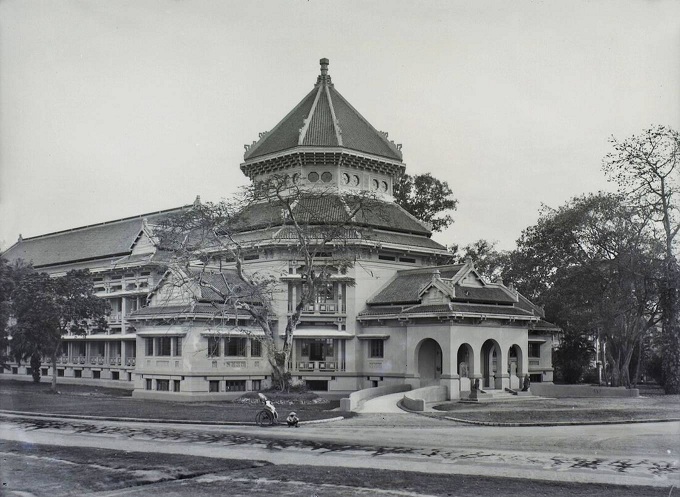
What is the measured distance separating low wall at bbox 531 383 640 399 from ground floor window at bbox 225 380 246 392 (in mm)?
18043

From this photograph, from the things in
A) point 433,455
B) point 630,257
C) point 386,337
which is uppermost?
point 630,257

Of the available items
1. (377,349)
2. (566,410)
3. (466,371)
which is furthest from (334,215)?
(566,410)

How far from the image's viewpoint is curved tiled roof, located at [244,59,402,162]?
54531 mm

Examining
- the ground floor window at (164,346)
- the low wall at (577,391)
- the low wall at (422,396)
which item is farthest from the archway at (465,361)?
the ground floor window at (164,346)

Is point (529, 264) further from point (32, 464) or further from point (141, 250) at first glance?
point (32, 464)

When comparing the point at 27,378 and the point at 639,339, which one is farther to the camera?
the point at 27,378

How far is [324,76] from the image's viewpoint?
61.2 m

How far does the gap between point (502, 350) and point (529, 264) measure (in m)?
17.9

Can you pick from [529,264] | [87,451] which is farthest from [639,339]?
[87,451]

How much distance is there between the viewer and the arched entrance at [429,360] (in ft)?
158

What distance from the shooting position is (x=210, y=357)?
150 feet

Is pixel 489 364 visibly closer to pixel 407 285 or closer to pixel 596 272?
pixel 407 285

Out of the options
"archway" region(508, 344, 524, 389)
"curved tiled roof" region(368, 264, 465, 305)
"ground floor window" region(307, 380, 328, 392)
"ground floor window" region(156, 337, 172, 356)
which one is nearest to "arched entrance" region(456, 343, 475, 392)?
"archway" region(508, 344, 524, 389)

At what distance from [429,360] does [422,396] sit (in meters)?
7.58
